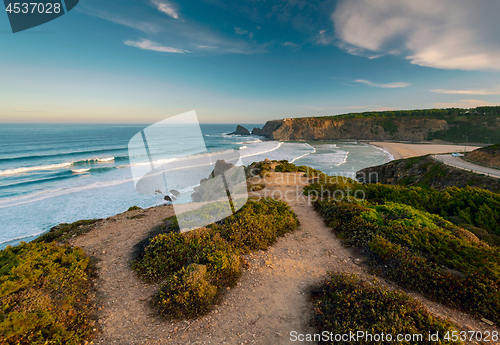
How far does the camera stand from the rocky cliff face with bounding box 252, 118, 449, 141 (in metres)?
81.8

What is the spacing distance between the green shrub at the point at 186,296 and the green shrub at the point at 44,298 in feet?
4.86

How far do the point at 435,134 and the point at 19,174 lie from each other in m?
118

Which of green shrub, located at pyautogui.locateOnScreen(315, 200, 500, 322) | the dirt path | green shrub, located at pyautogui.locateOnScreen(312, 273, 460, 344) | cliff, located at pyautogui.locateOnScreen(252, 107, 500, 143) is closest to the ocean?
the dirt path

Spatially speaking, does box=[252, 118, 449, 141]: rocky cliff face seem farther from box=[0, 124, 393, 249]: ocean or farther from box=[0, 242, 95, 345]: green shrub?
box=[0, 242, 95, 345]: green shrub

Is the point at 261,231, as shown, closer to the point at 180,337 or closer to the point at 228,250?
the point at 228,250

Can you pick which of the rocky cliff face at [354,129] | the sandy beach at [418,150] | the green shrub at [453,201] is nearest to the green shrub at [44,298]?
the green shrub at [453,201]

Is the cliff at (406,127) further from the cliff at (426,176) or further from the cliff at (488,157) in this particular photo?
the cliff at (488,157)

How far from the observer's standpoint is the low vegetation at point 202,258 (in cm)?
479

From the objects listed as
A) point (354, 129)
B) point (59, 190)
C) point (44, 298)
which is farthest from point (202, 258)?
point (354, 129)

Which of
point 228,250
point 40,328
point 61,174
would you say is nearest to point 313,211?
point 228,250

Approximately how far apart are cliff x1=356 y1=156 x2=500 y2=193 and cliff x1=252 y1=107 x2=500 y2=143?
7171 centimetres

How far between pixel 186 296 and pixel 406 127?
348 feet

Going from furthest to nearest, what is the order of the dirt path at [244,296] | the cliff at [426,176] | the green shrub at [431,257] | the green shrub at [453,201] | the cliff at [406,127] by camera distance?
1. the cliff at [406,127]
2. the cliff at [426,176]
3. the green shrub at [453,201]
4. the green shrub at [431,257]
5. the dirt path at [244,296]

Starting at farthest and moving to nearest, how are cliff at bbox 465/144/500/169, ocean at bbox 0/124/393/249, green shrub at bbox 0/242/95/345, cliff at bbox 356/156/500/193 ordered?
cliff at bbox 465/144/500/169, ocean at bbox 0/124/393/249, cliff at bbox 356/156/500/193, green shrub at bbox 0/242/95/345
